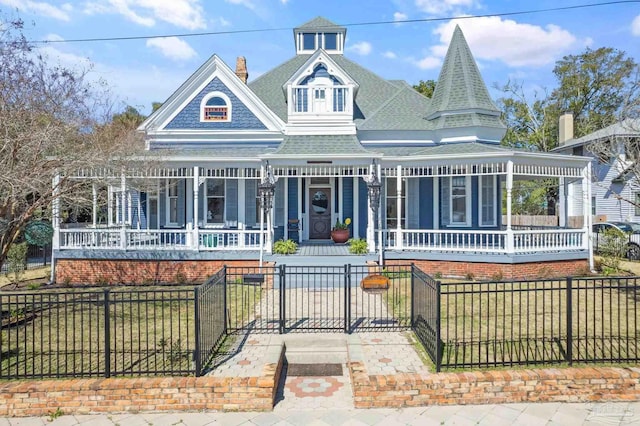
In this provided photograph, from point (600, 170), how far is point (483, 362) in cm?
2955

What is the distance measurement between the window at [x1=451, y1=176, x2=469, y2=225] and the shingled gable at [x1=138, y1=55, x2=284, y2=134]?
741 centimetres

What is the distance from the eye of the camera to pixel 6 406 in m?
5.21

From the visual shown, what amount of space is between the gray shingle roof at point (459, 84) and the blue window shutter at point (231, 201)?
29.7ft

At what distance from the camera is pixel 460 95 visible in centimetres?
1720

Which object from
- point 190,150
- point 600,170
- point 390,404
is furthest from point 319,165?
point 600,170

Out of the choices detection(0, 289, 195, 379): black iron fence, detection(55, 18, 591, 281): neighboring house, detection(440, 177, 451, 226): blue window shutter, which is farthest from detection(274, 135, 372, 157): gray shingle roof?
detection(0, 289, 195, 379): black iron fence

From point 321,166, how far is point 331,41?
11.1 m

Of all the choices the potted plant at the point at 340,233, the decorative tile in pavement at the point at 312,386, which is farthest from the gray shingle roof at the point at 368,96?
the decorative tile in pavement at the point at 312,386

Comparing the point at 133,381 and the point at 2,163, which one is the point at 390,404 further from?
the point at 2,163

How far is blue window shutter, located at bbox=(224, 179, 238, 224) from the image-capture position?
16656 millimetres

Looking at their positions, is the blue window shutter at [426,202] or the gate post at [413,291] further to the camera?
the blue window shutter at [426,202]

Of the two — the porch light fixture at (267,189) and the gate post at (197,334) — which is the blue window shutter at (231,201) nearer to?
the porch light fixture at (267,189)

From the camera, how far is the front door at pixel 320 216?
671 inches

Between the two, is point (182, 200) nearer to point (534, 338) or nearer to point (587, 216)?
point (534, 338)
